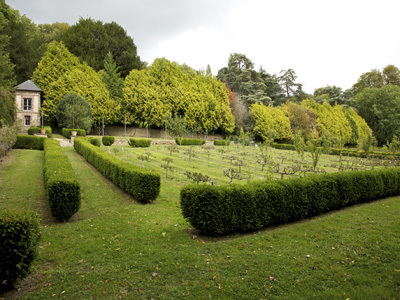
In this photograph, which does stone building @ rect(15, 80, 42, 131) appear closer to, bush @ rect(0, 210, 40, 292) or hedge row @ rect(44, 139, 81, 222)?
hedge row @ rect(44, 139, 81, 222)

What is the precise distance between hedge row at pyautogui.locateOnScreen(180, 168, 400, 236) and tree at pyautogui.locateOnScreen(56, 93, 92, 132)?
1073 inches

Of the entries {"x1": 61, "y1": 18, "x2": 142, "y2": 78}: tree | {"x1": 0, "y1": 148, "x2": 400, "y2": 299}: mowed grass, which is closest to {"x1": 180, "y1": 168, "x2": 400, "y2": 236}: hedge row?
{"x1": 0, "y1": 148, "x2": 400, "y2": 299}: mowed grass

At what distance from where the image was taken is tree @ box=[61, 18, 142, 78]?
39.8m

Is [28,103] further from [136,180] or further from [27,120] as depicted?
[136,180]

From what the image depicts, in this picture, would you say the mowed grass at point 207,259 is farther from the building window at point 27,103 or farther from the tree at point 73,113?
the building window at point 27,103

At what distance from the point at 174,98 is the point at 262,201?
35.6 m

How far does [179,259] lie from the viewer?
487cm

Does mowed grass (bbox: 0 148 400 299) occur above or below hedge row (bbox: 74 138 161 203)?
below

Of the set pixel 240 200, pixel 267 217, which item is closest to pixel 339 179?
pixel 267 217

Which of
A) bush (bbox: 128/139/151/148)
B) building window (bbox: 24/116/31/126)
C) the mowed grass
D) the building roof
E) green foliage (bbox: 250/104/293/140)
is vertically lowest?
the mowed grass

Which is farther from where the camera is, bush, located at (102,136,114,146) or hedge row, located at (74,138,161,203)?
bush, located at (102,136,114,146)

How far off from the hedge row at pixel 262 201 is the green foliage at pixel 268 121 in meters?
35.8

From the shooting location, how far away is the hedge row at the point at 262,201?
611 cm

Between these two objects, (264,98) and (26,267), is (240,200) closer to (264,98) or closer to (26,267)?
(26,267)
